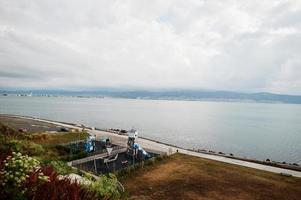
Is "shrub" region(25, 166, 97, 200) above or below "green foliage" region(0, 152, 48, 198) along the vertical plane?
below

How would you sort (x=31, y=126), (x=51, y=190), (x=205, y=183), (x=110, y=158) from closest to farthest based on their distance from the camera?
1. (x=51, y=190)
2. (x=205, y=183)
3. (x=110, y=158)
4. (x=31, y=126)

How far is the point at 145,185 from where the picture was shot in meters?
21.1

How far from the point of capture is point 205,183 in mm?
22375

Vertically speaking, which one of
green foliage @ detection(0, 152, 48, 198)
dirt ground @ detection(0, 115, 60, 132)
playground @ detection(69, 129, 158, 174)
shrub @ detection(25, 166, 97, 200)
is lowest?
dirt ground @ detection(0, 115, 60, 132)

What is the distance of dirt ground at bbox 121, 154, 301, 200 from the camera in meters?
19.7

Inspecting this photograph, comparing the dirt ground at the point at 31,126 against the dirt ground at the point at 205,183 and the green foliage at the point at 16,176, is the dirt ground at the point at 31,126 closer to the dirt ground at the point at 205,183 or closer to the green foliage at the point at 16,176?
the dirt ground at the point at 205,183

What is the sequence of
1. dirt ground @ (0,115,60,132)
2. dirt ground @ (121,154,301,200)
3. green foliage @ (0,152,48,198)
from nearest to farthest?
green foliage @ (0,152,48,198)
dirt ground @ (121,154,301,200)
dirt ground @ (0,115,60,132)

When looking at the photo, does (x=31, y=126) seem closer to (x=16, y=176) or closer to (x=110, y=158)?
(x=110, y=158)

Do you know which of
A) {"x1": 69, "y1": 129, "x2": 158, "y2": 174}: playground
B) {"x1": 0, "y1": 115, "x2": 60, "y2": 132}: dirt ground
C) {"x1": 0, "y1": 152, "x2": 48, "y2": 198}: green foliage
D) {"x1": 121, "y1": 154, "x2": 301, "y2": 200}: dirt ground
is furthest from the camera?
{"x1": 0, "y1": 115, "x2": 60, "y2": 132}: dirt ground

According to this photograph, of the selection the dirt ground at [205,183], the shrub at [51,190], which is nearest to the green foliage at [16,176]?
the shrub at [51,190]

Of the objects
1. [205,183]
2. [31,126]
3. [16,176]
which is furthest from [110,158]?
[31,126]

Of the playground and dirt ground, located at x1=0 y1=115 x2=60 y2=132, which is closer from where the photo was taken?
the playground

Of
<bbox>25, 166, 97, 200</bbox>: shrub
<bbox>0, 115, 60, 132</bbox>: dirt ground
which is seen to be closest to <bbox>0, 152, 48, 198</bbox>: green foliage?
<bbox>25, 166, 97, 200</bbox>: shrub

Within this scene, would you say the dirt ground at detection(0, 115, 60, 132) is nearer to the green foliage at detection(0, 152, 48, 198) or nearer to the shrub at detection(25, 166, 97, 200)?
the green foliage at detection(0, 152, 48, 198)
